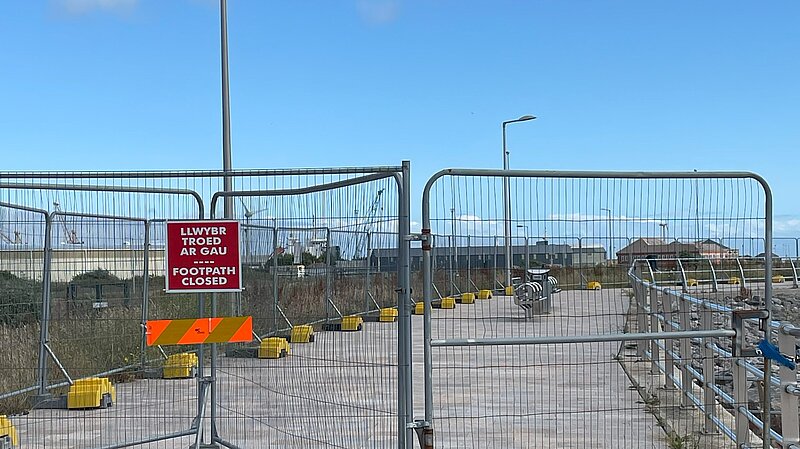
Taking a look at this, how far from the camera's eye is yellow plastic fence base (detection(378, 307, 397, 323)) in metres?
7.84

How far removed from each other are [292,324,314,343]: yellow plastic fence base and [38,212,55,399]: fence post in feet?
11.1

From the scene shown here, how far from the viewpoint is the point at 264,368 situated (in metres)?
8.09

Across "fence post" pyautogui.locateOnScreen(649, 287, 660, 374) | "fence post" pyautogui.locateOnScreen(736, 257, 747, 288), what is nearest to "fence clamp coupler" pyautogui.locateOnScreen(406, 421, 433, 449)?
"fence post" pyautogui.locateOnScreen(736, 257, 747, 288)

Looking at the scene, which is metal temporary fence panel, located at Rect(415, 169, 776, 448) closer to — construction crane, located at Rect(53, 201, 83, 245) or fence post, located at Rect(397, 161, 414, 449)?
fence post, located at Rect(397, 161, 414, 449)

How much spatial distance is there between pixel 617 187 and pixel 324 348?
276 cm

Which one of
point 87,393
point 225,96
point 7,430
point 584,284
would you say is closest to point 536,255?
point 584,284

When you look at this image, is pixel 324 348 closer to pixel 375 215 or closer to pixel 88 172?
pixel 375 215

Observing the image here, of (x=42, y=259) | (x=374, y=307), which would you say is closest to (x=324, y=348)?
(x=374, y=307)

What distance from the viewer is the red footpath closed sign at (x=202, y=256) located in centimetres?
750

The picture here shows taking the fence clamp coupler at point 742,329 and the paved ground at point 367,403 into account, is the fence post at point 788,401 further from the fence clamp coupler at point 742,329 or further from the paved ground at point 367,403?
the paved ground at point 367,403

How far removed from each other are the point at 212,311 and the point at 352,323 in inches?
48.5

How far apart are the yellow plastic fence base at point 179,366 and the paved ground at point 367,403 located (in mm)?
150

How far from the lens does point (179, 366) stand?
404 inches

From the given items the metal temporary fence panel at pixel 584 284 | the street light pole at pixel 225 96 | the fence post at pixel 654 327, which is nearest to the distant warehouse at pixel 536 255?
the metal temporary fence panel at pixel 584 284
